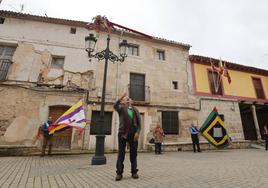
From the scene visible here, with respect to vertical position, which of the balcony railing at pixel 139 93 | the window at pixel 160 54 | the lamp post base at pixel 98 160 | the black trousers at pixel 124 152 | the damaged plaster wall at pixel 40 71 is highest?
the window at pixel 160 54

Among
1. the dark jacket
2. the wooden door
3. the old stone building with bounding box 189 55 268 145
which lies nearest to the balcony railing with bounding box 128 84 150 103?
the old stone building with bounding box 189 55 268 145

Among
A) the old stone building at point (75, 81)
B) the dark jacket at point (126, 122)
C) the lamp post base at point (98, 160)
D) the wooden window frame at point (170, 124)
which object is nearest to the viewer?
the dark jacket at point (126, 122)

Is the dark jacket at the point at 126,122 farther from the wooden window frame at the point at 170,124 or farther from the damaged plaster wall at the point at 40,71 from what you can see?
the wooden window frame at the point at 170,124

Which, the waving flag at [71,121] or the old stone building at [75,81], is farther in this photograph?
the old stone building at [75,81]

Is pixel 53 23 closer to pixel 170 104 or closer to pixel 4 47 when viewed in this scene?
pixel 4 47

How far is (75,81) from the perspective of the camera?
9906mm

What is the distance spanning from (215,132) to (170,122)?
2.74m

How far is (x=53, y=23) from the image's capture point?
Result: 10.7m

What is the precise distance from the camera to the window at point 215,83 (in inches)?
494

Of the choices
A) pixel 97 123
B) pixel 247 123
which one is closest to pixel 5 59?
pixel 97 123

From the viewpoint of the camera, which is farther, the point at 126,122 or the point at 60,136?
the point at 60,136

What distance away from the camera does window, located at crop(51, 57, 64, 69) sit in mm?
10198

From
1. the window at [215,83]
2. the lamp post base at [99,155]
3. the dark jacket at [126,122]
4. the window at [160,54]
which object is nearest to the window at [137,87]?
the window at [160,54]

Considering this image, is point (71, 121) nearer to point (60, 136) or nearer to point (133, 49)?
point (60, 136)
